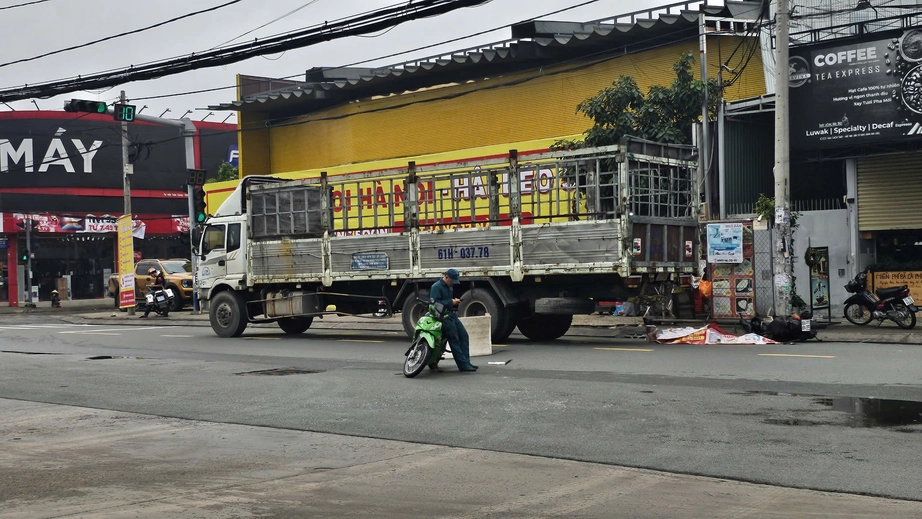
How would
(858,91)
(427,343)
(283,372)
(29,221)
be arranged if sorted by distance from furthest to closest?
(29,221)
(858,91)
(283,372)
(427,343)

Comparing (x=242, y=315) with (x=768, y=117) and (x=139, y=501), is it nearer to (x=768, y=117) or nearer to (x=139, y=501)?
(x=768, y=117)

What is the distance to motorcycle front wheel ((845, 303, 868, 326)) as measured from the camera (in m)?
21.0

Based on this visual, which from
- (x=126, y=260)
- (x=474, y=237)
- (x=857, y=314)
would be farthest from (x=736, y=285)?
(x=126, y=260)

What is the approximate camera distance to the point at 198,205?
30766 mm

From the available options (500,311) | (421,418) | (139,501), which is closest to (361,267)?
(500,311)

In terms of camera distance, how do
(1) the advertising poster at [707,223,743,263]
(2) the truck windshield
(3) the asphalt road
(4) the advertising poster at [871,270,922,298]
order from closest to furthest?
(3) the asphalt road → (1) the advertising poster at [707,223,743,263] → (4) the advertising poster at [871,270,922,298] → (2) the truck windshield

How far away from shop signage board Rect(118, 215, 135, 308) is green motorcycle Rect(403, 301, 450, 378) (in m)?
22.8

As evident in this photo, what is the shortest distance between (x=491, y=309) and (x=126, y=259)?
20.1 m

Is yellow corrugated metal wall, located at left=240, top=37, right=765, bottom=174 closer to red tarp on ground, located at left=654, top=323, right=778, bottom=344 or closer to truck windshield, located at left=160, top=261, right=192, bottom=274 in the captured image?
truck windshield, located at left=160, top=261, right=192, bottom=274

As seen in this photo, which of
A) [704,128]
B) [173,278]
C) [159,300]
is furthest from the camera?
[173,278]

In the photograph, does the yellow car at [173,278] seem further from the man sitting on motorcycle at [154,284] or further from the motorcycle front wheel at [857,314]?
the motorcycle front wheel at [857,314]

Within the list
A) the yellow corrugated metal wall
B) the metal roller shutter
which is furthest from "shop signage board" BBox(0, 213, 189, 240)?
the metal roller shutter

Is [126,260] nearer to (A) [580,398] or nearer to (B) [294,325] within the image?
(B) [294,325]

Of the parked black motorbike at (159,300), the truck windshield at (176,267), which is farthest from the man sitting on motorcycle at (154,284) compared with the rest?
the truck windshield at (176,267)
